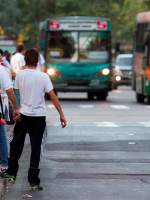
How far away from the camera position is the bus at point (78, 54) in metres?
27.5

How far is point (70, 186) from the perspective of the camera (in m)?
8.47

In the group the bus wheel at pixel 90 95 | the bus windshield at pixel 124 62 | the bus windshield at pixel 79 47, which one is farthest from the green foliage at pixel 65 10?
the bus windshield at pixel 79 47

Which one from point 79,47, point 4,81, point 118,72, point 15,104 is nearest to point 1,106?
point 4,81

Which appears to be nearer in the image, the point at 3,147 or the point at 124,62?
the point at 3,147

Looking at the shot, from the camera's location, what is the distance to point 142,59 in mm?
26438

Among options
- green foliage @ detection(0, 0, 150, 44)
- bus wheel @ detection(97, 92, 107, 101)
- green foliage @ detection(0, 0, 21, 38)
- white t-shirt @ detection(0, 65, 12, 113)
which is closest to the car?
bus wheel @ detection(97, 92, 107, 101)

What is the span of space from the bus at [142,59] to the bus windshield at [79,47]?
3.89 feet

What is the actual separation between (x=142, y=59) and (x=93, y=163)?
16.3 meters

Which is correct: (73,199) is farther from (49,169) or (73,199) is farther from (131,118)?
(131,118)

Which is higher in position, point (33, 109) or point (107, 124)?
point (33, 109)

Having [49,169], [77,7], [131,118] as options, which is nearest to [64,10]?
[77,7]

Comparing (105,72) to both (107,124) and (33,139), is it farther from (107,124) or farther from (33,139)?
(33,139)

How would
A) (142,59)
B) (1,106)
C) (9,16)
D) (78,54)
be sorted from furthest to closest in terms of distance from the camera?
(9,16)
(78,54)
(142,59)
(1,106)

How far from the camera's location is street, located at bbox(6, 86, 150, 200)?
808cm
